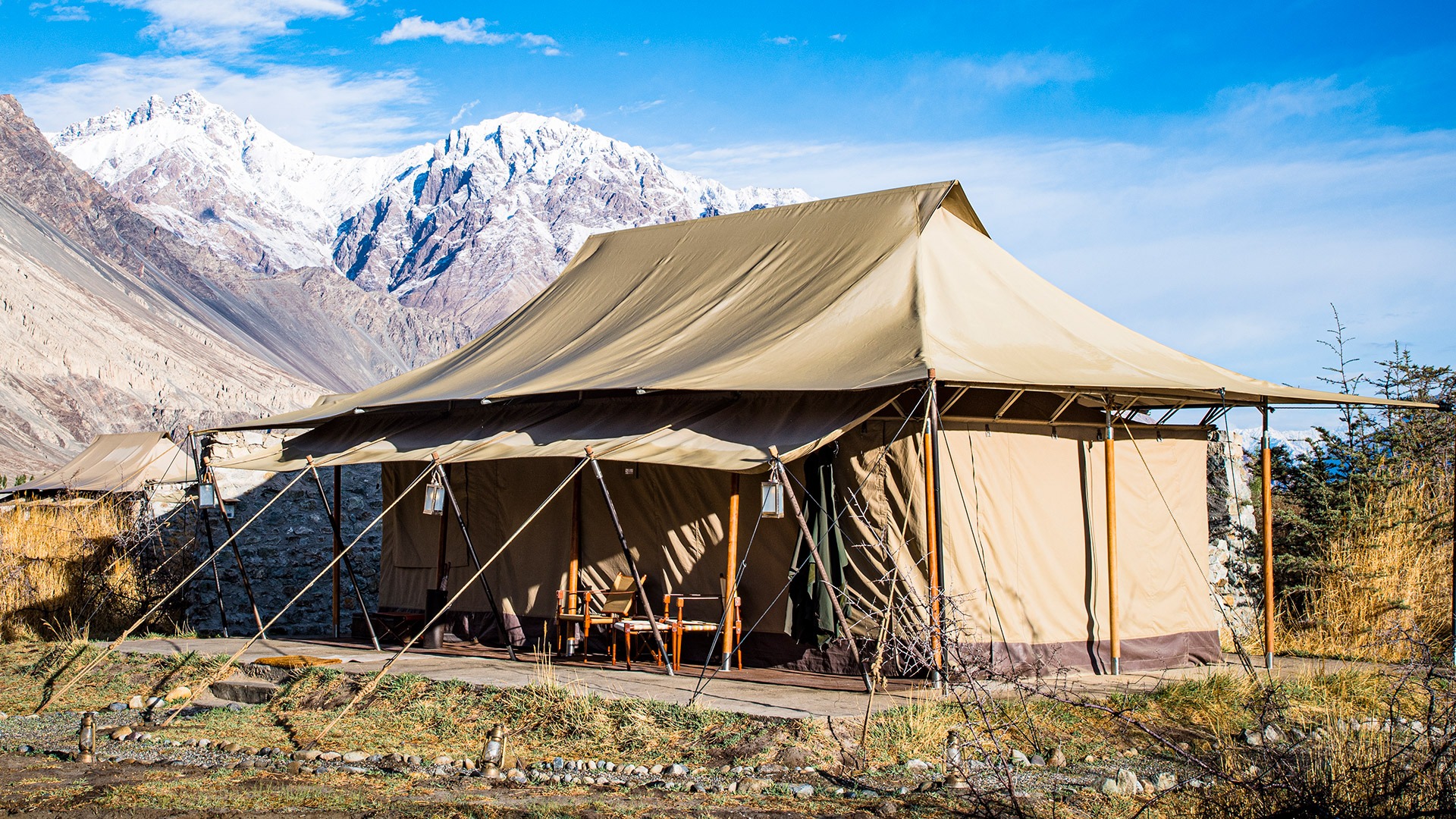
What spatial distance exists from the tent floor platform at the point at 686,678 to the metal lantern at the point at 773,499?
1.11 meters

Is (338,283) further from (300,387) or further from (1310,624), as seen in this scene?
(1310,624)

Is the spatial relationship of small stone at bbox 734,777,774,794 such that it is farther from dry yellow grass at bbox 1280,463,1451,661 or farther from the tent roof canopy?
dry yellow grass at bbox 1280,463,1451,661

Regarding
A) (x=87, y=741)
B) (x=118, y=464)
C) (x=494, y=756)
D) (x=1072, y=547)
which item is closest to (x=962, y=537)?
(x=1072, y=547)

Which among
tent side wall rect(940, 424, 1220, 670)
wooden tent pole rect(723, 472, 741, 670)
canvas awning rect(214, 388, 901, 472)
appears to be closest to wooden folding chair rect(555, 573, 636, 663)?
wooden tent pole rect(723, 472, 741, 670)

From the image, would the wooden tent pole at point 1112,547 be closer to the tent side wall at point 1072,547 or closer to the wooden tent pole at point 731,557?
the tent side wall at point 1072,547

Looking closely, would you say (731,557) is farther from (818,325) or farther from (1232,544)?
(1232,544)

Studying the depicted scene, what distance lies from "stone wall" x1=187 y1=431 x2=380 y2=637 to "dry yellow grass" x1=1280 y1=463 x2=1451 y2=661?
31.5ft

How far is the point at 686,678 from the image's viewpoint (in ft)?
28.3

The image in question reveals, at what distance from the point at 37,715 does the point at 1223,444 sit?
9763mm

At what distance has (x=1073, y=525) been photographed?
30.1ft

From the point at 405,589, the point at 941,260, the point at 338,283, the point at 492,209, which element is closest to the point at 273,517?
the point at 405,589

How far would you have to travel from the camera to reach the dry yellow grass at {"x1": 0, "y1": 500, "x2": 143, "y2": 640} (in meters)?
12.2

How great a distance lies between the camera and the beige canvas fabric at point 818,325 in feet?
28.2

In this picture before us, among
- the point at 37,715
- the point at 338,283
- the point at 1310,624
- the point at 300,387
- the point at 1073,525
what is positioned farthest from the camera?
the point at 338,283
